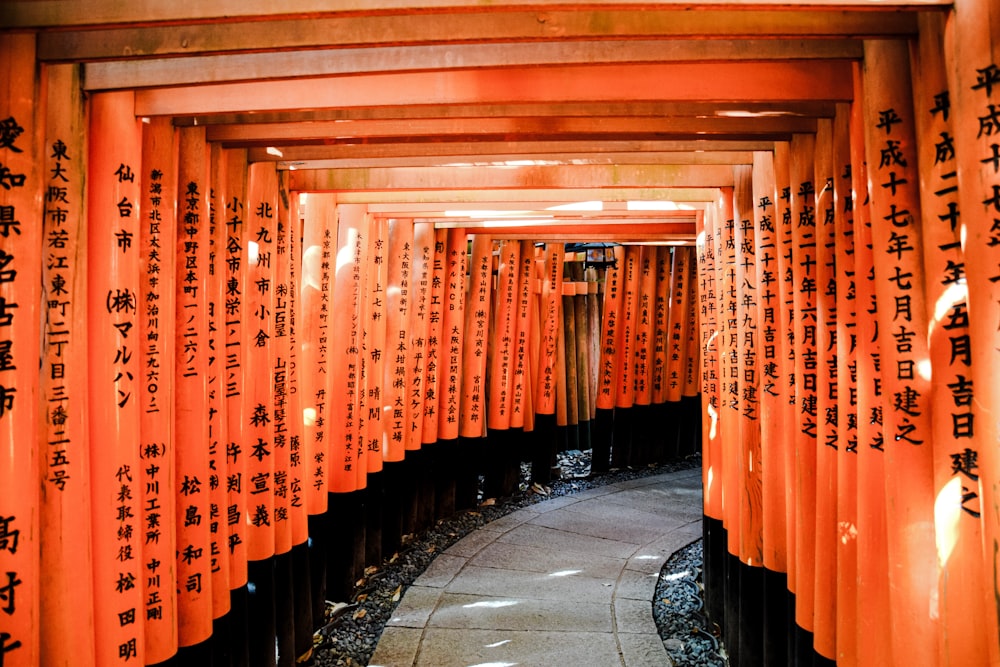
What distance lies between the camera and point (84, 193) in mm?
2986

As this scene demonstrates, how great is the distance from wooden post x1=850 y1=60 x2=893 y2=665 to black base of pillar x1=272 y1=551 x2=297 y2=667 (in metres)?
3.65

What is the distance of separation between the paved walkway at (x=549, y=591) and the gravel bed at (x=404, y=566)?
156mm

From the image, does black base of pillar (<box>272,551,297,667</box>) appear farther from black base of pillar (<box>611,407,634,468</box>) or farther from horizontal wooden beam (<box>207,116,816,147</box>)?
black base of pillar (<box>611,407,634,468</box>)

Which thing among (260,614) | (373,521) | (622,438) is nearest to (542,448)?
(622,438)

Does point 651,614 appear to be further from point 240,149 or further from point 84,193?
point 84,193

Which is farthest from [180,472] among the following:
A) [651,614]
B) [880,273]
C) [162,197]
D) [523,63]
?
[651,614]

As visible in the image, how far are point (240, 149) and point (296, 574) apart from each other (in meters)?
3.07

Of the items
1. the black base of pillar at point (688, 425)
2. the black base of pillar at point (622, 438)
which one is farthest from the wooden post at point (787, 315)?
the black base of pillar at point (688, 425)

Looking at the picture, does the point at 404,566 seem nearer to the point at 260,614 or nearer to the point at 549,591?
the point at 549,591

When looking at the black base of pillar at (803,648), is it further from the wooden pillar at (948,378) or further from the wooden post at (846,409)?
the wooden pillar at (948,378)

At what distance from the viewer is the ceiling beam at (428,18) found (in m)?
2.39

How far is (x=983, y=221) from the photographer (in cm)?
214

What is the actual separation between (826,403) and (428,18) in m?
2.40

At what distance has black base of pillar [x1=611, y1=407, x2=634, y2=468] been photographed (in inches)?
439
